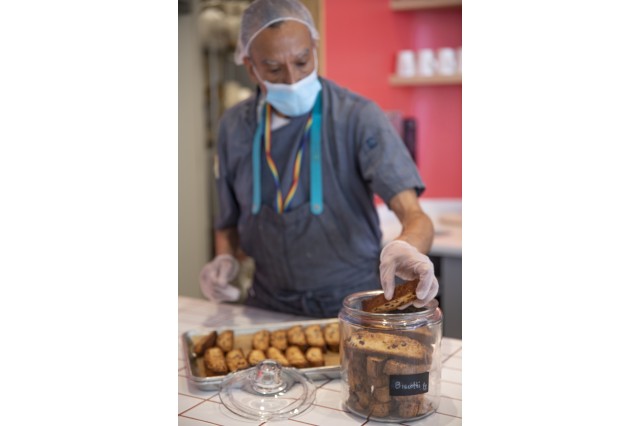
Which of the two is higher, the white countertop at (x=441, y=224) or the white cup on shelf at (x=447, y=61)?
the white cup on shelf at (x=447, y=61)

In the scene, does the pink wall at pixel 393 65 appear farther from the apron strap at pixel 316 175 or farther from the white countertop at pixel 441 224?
the apron strap at pixel 316 175

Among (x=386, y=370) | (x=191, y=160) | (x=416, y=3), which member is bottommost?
A: (x=386, y=370)

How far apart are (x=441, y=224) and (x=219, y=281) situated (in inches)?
73.3

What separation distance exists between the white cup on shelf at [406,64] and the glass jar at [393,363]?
2540 millimetres

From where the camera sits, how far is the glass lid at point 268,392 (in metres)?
1.26

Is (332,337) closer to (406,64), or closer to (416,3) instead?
(406,64)

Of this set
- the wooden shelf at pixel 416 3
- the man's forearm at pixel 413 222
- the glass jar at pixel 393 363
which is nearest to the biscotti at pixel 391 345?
the glass jar at pixel 393 363

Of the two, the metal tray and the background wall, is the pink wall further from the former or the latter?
the metal tray

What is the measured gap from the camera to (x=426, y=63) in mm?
3576

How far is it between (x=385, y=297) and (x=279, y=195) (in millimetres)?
842

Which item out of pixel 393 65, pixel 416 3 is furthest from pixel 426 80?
pixel 416 3
